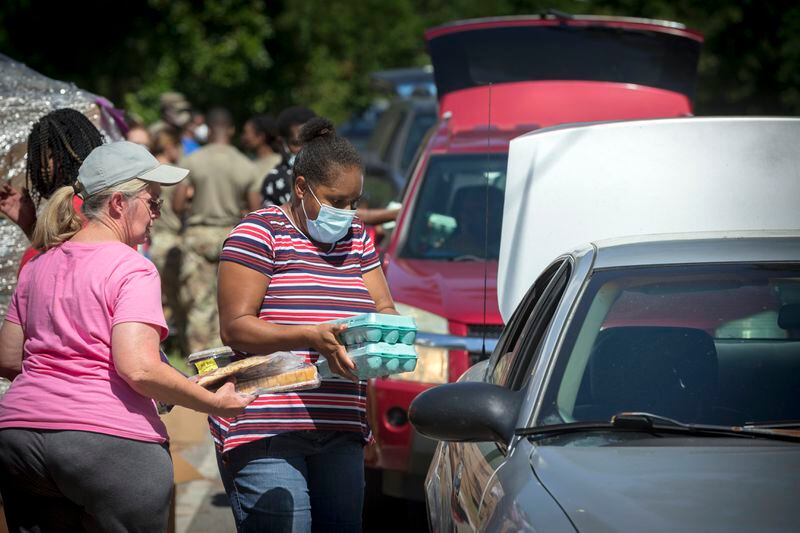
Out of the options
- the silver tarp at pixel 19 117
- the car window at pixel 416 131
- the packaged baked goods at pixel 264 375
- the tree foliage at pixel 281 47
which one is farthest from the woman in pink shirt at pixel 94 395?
the tree foliage at pixel 281 47

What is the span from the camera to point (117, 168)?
385 cm

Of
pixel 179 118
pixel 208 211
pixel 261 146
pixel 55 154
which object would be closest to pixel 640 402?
pixel 55 154

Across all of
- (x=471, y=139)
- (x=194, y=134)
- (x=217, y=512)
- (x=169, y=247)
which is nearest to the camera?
(x=217, y=512)

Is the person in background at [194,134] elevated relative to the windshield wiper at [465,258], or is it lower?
lower

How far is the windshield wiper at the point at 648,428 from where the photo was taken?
339cm

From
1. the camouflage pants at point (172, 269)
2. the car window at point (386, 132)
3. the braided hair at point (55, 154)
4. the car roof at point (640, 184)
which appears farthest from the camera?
the car window at point (386, 132)

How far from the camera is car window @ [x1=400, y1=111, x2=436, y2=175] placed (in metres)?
14.5

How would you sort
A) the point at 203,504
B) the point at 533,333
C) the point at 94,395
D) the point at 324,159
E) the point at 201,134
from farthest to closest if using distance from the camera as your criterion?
the point at 201,134, the point at 203,504, the point at 324,159, the point at 533,333, the point at 94,395

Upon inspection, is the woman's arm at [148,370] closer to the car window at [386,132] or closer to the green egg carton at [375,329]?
the green egg carton at [375,329]

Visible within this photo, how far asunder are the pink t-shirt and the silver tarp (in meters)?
2.10

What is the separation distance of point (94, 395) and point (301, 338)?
2.22 feet

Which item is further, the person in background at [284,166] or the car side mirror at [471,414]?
the person in background at [284,166]

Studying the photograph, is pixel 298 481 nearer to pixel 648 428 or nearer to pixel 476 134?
pixel 648 428

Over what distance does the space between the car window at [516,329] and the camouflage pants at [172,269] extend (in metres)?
7.24
